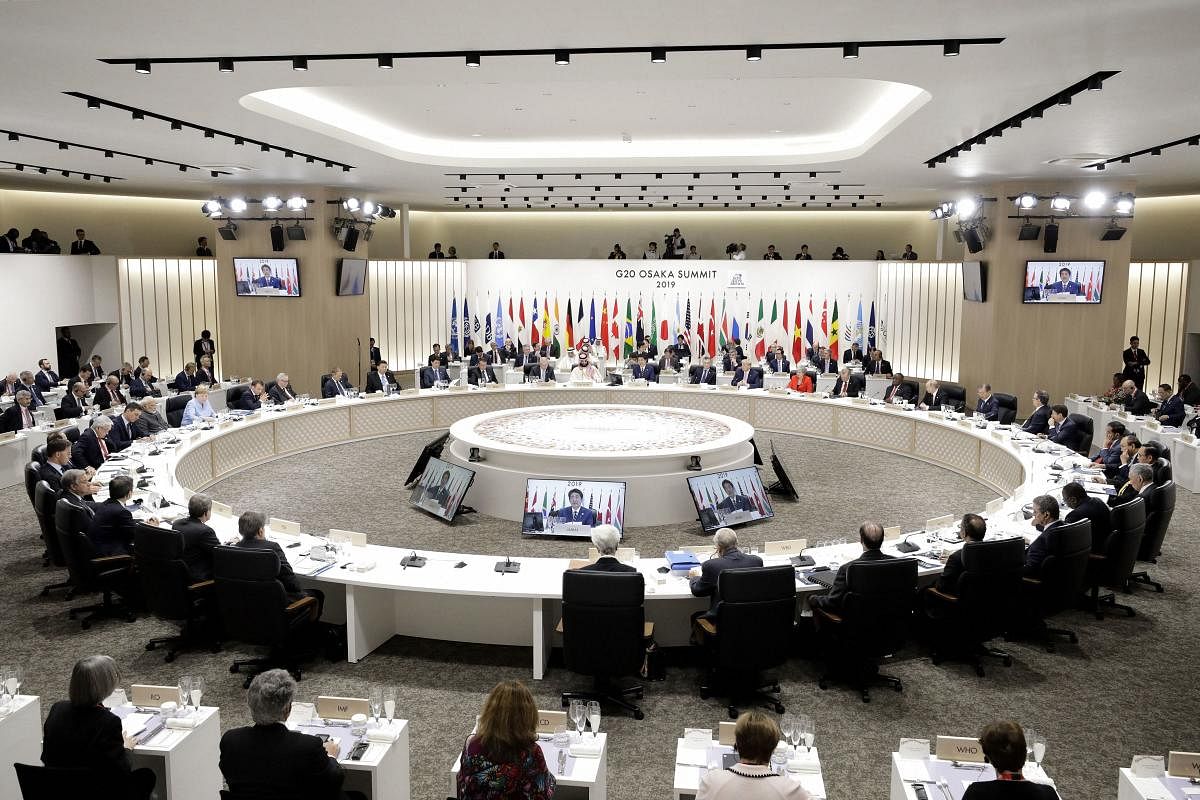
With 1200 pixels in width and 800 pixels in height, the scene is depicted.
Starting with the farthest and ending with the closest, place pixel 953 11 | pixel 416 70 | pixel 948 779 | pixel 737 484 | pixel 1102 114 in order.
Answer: pixel 737 484
pixel 1102 114
pixel 416 70
pixel 953 11
pixel 948 779

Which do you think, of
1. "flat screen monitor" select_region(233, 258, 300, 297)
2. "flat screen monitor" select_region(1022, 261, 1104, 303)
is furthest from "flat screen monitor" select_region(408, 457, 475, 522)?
"flat screen monitor" select_region(1022, 261, 1104, 303)

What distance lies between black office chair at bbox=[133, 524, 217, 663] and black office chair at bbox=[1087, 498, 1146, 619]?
6.84 meters

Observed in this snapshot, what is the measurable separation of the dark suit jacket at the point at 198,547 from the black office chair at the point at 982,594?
519cm

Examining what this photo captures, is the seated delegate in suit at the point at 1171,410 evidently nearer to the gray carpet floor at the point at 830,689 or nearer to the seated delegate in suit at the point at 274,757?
the gray carpet floor at the point at 830,689

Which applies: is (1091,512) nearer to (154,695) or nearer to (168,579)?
(154,695)

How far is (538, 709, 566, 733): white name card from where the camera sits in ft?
13.2

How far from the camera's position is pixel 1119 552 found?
7.19 metres

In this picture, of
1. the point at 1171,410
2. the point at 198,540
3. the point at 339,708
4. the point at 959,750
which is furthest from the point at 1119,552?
the point at 198,540

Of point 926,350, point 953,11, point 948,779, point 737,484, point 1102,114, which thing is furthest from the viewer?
point 926,350

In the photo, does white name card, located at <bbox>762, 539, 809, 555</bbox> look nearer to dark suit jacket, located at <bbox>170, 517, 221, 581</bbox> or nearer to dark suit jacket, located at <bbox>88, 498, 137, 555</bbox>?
dark suit jacket, located at <bbox>170, 517, 221, 581</bbox>

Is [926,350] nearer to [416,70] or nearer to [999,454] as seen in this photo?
[999,454]

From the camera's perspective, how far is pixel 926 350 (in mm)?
19547

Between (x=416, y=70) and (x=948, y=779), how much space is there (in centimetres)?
647

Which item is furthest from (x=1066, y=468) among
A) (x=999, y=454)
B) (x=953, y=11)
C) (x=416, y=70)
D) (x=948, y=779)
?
(x=416, y=70)
